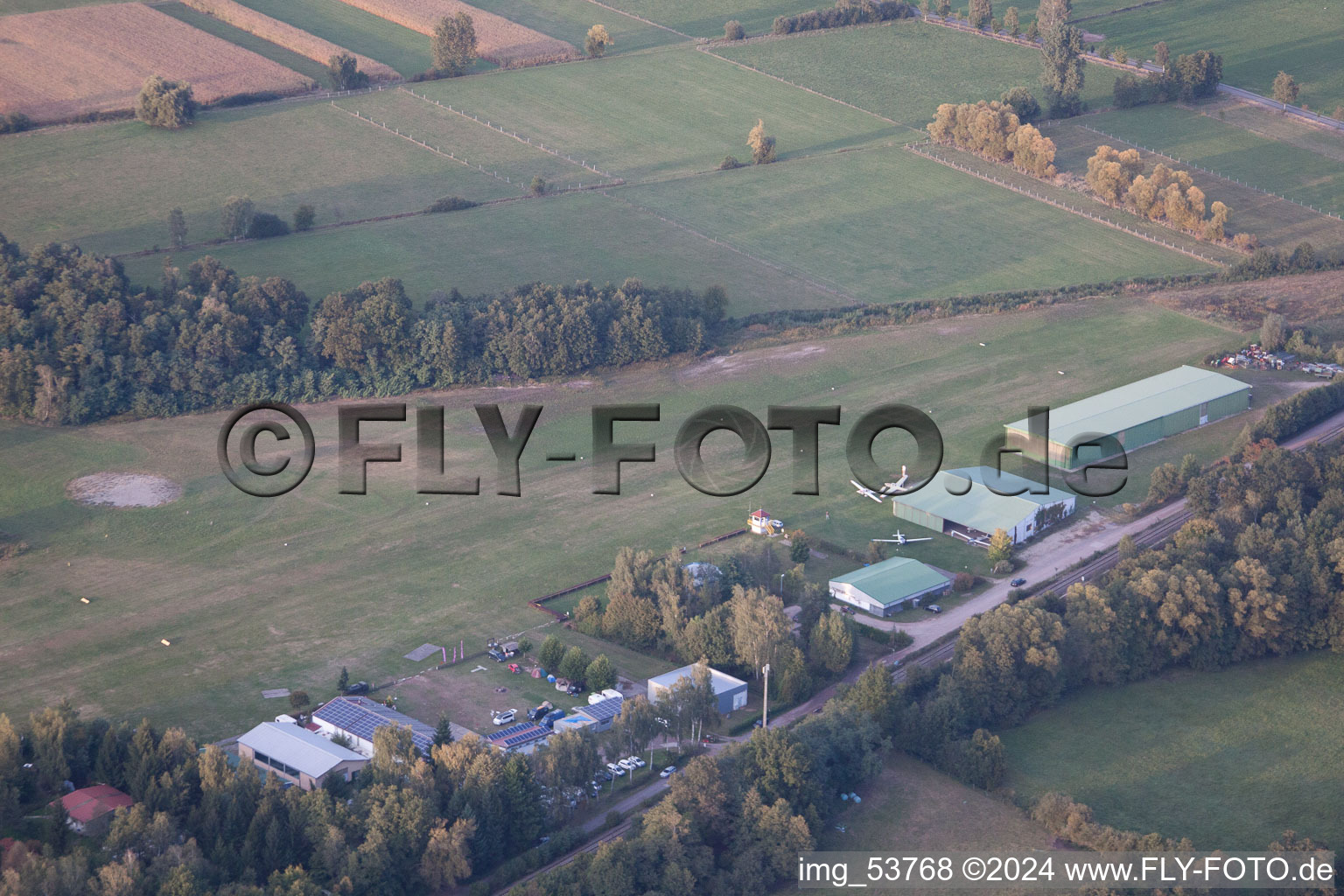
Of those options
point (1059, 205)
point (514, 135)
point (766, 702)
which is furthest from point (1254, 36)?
point (766, 702)

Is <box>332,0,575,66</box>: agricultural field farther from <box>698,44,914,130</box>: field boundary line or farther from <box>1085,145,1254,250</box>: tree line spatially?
<box>1085,145,1254,250</box>: tree line

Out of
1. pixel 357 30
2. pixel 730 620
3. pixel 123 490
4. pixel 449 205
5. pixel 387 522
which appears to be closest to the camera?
pixel 730 620

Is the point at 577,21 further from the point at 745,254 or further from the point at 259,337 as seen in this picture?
the point at 259,337

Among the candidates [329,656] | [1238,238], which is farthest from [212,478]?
[1238,238]

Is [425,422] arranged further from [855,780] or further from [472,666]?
[855,780]

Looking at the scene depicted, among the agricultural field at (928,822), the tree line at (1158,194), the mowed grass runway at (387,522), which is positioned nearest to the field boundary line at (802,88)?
the tree line at (1158,194)

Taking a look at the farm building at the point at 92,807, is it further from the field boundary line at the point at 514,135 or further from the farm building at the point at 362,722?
the field boundary line at the point at 514,135
